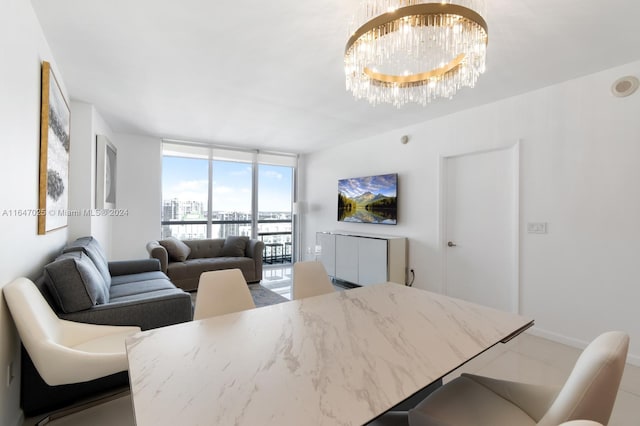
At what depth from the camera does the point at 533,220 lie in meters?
2.99

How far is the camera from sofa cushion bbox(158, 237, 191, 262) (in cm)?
439

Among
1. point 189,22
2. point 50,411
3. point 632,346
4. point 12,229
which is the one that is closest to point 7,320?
point 12,229

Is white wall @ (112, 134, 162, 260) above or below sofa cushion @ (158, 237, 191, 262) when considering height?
above

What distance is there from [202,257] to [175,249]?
1.99ft

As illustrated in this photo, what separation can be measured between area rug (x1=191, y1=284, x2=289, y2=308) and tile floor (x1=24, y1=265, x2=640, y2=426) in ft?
6.62

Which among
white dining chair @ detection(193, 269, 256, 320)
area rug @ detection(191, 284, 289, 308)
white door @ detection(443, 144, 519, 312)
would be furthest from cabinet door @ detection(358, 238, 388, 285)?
white dining chair @ detection(193, 269, 256, 320)

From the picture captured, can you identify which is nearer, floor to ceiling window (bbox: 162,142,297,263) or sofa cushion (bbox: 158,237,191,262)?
sofa cushion (bbox: 158,237,191,262)

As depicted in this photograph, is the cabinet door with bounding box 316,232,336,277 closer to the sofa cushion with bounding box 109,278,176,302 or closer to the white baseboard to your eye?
the sofa cushion with bounding box 109,278,176,302

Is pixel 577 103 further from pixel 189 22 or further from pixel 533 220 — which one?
pixel 189 22

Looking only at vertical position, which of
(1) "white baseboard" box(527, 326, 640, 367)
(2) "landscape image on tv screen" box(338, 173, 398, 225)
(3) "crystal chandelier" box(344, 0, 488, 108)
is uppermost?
(3) "crystal chandelier" box(344, 0, 488, 108)

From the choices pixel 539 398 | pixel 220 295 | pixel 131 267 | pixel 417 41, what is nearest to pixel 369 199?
pixel 417 41

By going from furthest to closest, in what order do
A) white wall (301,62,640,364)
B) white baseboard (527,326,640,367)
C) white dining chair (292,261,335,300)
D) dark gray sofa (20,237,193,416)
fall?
white baseboard (527,326,640,367) → white wall (301,62,640,364) → white dining chair (292,261,335,300) → dark gray sofa (20,237,193,416)

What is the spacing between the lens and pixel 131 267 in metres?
3.58

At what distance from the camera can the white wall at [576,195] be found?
2.45m
